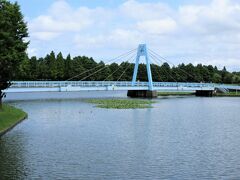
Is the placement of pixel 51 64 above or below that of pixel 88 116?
above

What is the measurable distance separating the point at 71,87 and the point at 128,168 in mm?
71900

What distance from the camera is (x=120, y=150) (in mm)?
30156

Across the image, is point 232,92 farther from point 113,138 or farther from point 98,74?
point 113,138

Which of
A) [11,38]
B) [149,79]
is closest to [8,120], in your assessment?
[11,38]

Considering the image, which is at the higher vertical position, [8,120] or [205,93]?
[205,93]

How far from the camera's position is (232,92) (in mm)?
130750

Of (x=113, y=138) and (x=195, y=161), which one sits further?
(x=113, y=138)

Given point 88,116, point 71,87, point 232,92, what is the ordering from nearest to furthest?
point 88,116, point 71,87, point 232,92

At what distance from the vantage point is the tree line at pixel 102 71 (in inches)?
5507

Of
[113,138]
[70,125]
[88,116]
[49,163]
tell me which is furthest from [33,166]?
[88,116]

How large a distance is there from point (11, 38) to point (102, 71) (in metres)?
119

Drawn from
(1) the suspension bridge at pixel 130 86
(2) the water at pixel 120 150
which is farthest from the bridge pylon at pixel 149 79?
(2) the water at pixel 120 150

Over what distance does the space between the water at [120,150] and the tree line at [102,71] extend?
8568cm

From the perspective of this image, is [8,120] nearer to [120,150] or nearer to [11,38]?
[11,38]
